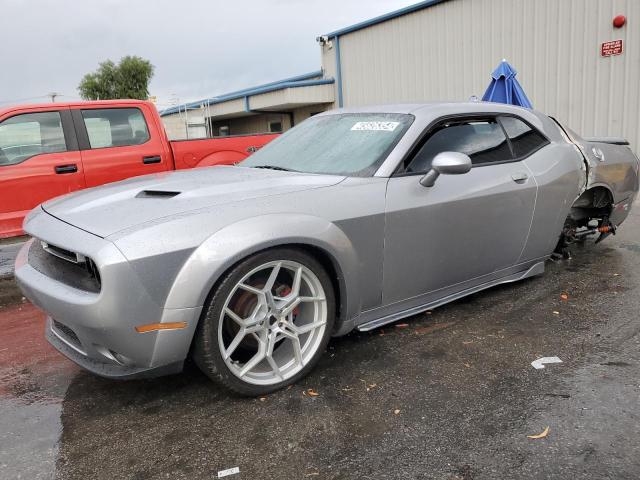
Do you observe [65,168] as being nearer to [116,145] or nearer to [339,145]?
[116,145]

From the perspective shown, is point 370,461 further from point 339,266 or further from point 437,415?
point 339,266

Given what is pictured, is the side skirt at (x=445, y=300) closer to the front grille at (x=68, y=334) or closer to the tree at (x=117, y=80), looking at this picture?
the front grille at (x=68, y=334)

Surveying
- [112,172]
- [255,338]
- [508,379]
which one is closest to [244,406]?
[255,338]

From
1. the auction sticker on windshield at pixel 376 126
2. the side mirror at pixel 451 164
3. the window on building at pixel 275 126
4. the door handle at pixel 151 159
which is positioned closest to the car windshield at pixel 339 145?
the auction sticker on windshield at pixel 376 126

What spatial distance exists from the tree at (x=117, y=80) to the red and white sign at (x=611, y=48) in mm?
37223

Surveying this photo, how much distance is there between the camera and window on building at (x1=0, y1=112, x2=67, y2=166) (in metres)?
5.38

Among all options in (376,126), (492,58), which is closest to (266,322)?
(376,126)

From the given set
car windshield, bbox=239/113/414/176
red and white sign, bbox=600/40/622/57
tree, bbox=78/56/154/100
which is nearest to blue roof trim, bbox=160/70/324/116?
red and white sign, bbox=600/40/622/57

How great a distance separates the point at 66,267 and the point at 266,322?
100 centimetres

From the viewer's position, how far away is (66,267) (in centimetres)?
261

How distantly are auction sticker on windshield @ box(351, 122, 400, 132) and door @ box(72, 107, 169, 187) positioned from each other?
316 cm

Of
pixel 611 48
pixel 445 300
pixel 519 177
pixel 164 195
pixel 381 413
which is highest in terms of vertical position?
pixel 611 48

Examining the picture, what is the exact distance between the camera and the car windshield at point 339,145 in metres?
3.25

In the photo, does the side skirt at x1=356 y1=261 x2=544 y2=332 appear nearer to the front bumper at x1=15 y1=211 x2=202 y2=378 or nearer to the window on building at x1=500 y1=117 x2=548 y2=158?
the window on building at x1=500 y1=117 x2=548 y2=158
